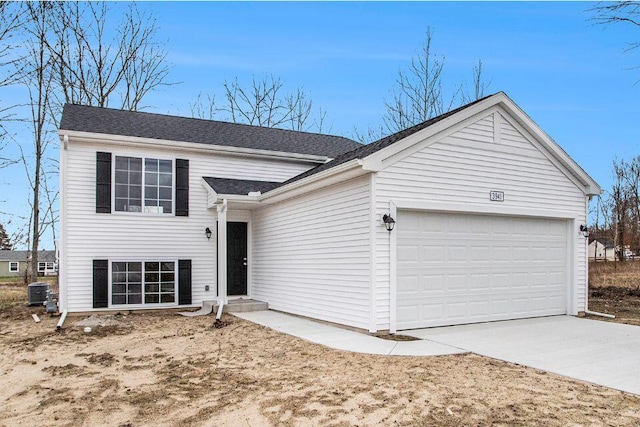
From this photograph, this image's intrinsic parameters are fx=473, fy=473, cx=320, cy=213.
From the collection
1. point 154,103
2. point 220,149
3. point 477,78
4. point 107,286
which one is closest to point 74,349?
point 107,286

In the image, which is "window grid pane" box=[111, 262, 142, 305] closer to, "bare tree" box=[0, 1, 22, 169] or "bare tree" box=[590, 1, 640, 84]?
"bare tree" box=[0, 1, 22, 169]

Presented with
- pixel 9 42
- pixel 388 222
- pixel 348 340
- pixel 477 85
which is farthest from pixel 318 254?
pixel 477 85

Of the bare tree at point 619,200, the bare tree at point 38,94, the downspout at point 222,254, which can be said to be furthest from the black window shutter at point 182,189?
the bare tree at point 619,200

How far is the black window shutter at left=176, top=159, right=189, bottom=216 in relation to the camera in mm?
11594

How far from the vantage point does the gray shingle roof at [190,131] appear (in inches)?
446

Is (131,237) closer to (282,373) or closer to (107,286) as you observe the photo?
(107,286)

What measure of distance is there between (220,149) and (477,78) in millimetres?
15498

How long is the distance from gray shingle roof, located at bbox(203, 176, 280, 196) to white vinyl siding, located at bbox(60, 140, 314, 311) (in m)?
0.31

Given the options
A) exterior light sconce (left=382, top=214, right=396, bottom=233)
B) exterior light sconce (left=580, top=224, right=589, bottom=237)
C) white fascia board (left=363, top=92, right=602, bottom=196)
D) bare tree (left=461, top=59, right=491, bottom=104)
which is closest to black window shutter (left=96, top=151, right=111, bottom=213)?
white fascia board (left=363, top=92, right=602, bottom=196)

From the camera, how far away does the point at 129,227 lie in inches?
438

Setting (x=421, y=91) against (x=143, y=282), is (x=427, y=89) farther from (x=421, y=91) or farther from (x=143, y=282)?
(x=143, y=282)

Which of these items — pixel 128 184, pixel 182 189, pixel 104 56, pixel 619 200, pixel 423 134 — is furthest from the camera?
pixel 619 200

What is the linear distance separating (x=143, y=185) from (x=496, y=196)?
313 inches

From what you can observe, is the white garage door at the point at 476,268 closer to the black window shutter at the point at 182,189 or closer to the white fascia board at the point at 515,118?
the white fascia board at the point at 515,118
